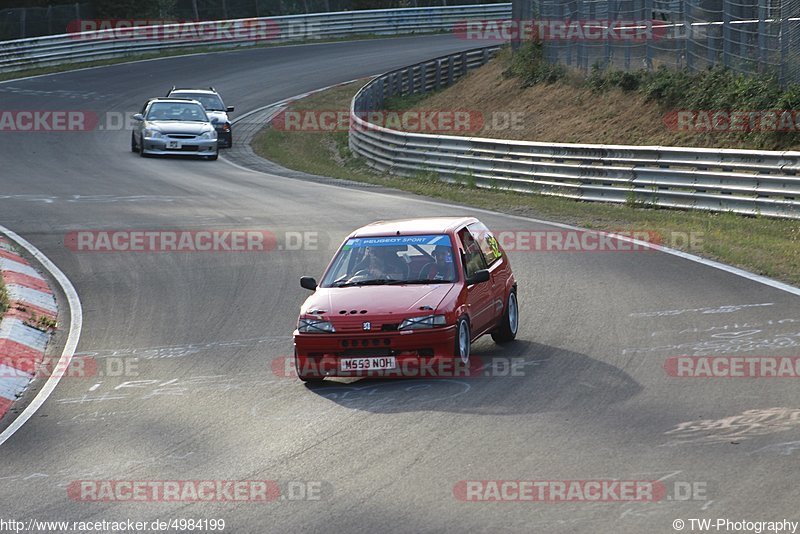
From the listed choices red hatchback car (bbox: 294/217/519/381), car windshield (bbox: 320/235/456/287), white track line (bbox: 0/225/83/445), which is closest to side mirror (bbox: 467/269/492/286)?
red hatchback car (bbox: 294/217/519/381)

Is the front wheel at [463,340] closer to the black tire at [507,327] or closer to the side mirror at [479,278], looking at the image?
the side mirror at [479,278]

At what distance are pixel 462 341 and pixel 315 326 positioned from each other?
4.28 ft

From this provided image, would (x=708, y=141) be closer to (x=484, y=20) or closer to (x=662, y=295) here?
(x=662, y=295)

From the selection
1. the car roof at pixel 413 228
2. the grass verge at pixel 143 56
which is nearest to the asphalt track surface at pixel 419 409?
the car roof at pixel 413 228

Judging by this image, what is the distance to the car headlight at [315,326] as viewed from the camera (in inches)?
419

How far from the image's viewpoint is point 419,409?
956 cm

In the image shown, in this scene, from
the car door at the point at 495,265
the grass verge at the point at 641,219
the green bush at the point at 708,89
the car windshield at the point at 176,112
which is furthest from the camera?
the car windshield at the point at 176,112

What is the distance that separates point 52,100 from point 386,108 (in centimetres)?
1153

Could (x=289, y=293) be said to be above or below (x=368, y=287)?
below

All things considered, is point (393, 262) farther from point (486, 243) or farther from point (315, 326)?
point (486, 243)

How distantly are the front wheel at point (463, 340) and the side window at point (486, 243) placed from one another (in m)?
1.45

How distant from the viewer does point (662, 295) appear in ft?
45.3

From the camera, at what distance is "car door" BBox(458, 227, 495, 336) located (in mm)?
11156

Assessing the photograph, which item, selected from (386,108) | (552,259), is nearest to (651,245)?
(552,259)
